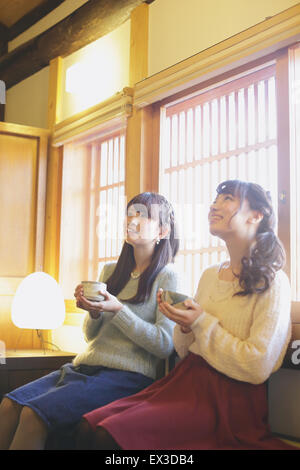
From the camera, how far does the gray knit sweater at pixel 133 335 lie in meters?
1.90

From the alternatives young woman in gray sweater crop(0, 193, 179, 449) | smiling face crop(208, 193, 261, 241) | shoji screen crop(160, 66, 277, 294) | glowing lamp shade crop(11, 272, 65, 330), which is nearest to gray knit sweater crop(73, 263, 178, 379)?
young woman in gray sweater crop(0, 193, 179, 449)

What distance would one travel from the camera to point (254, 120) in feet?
7.91

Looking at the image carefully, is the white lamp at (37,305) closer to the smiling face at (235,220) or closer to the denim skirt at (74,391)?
the denim skirt at (74,391)

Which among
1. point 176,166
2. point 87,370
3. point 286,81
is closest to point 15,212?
point 176,166

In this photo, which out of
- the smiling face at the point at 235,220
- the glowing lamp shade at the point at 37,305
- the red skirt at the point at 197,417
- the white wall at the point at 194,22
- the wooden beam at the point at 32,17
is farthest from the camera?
the wooden beam at the point at 32,17

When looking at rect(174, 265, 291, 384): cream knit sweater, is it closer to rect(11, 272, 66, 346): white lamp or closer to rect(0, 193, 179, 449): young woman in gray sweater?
rect(0, 193, 179, 449): young woman in gray sweater

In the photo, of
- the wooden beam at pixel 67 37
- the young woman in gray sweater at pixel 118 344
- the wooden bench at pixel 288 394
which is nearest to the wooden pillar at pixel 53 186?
the wooden beam at pixel 67 37

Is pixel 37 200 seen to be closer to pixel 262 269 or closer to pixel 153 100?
pixel 153 100

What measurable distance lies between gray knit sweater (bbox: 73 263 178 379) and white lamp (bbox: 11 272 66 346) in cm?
79

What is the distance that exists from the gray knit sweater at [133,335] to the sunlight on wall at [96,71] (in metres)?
1.63

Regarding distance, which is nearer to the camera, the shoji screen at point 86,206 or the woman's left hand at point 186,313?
the woman's left hand at point 186,313

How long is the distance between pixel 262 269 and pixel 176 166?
4.41 ft

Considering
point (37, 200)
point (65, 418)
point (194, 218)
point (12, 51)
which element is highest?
point (12, 51)

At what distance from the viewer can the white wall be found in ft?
7.70
